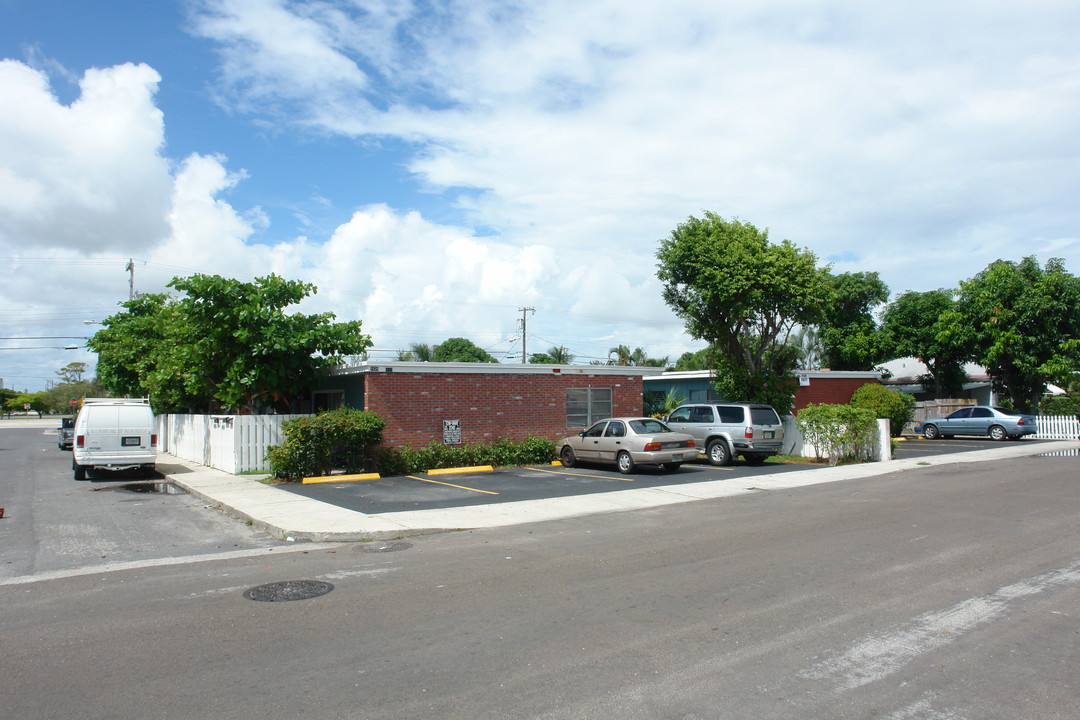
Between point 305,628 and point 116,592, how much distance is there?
9.18ft

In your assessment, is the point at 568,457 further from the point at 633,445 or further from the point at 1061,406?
the point at 1061,406

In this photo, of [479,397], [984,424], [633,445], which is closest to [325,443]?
[479,397]

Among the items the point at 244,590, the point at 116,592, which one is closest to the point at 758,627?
the point at 244,590

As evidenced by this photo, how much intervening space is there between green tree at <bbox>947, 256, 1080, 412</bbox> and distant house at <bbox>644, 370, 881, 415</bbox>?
5352 mm

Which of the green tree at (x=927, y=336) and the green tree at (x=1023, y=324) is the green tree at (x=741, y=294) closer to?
the green tree at (x=1023, y=324)

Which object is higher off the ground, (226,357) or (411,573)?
(226,357)

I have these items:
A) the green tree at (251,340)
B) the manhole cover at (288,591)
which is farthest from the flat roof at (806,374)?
the manhole cover at (288,591)

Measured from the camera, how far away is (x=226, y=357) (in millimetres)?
19828

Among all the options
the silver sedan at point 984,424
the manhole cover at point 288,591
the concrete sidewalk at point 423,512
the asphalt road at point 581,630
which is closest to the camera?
the asphalt road at point 581,630

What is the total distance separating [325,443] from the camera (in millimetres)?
18016

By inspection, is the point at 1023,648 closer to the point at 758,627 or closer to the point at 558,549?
the point at 758,627

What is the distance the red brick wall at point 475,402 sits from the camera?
19.6 m

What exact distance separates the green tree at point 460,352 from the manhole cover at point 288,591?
209ft

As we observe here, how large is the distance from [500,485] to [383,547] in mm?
6771
